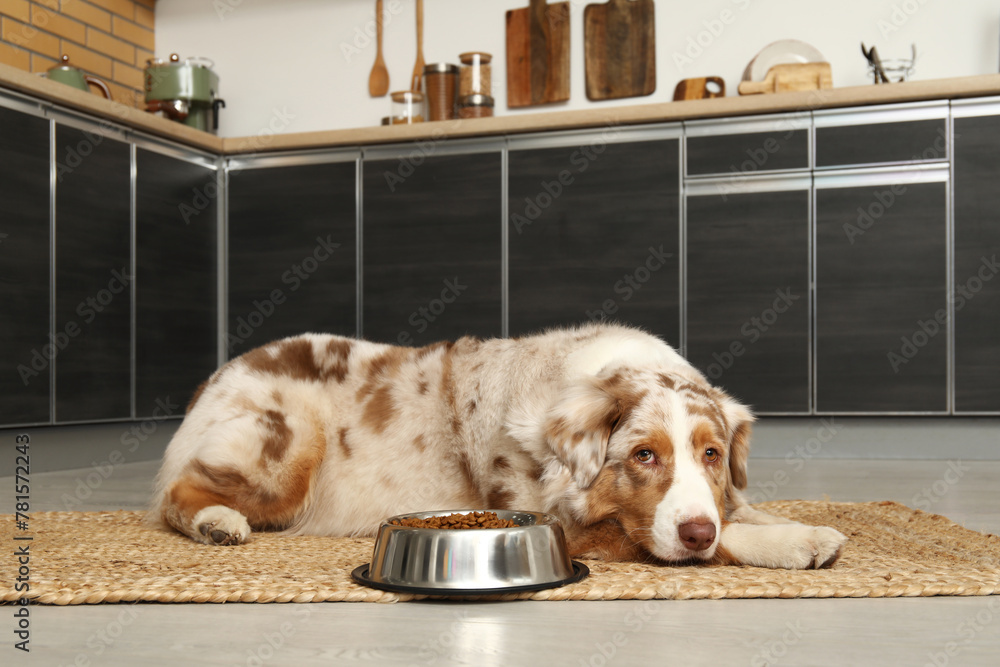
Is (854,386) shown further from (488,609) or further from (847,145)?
(488,609)

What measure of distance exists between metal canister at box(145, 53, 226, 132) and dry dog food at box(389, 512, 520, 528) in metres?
4.73

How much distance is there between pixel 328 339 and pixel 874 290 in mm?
2969

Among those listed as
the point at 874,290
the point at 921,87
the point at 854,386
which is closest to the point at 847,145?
the point at 921,87

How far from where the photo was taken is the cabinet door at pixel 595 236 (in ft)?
15.3

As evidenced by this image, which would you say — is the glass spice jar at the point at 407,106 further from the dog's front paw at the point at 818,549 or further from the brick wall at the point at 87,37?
the dog's front paw at the point at 818,549

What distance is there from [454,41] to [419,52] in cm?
26

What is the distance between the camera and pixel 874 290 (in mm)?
4379

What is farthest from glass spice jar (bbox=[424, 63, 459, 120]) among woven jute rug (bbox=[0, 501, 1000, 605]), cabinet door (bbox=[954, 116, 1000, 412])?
woven jute rug (bbox=[0, 501, 1000, 605])

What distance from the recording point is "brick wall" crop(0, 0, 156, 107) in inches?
210

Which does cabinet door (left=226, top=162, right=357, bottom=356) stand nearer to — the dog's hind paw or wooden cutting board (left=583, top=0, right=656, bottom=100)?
wooden cutting board (left=583, top=0, right=656, bottom=100)

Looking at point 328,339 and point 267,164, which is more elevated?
point 267,164

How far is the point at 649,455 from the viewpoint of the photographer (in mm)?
1798

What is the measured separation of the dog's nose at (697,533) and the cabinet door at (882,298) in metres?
2.97

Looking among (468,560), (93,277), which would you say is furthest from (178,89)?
(468,560)
